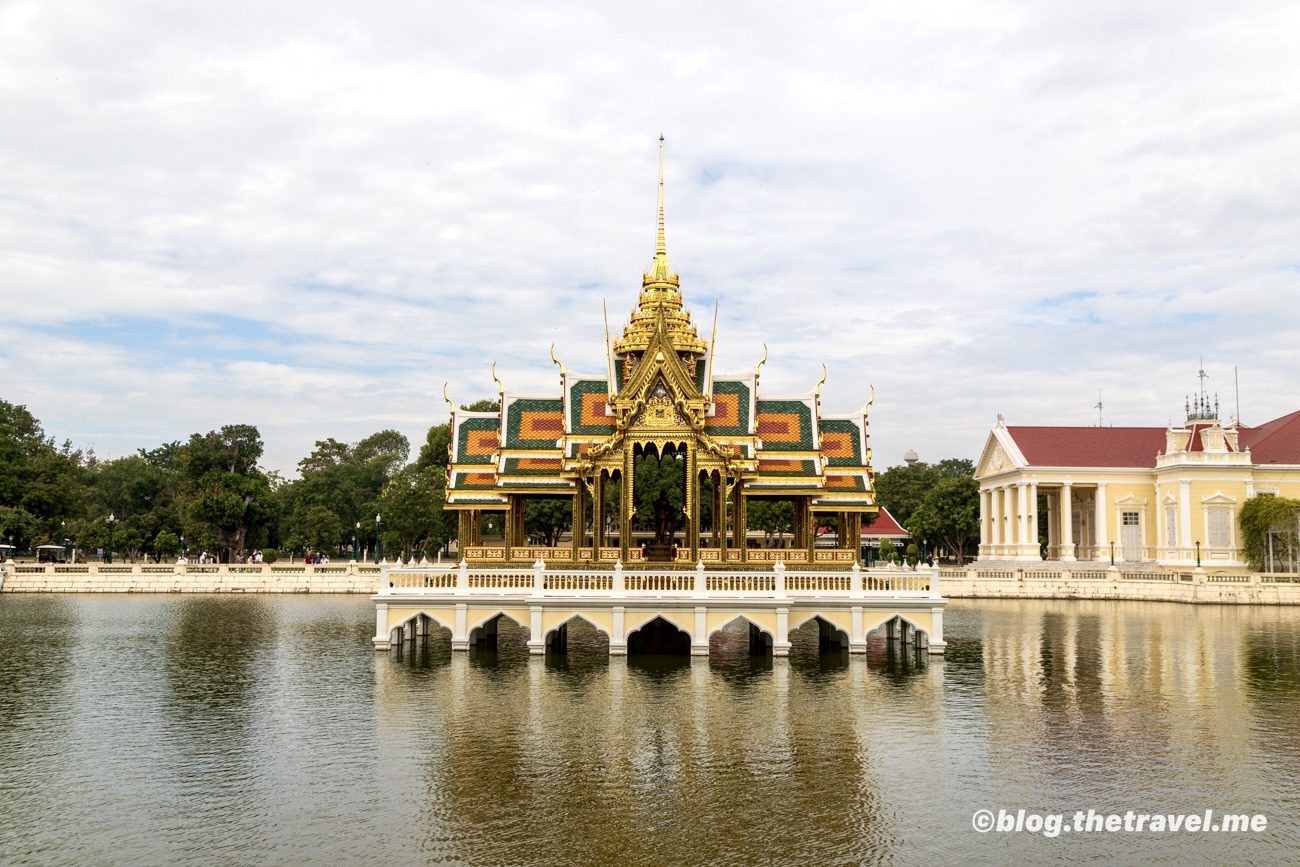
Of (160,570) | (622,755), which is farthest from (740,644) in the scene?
(160,570)

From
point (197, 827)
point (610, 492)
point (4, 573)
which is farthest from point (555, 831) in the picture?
point (4, 573)

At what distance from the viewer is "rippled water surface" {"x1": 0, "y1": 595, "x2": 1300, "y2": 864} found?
38.5 feet

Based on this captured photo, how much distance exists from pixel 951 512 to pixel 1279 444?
78.3 ft

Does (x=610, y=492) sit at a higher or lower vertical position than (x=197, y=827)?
higher

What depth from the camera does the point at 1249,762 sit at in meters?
15.5

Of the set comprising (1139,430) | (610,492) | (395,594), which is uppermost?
(1139,430)

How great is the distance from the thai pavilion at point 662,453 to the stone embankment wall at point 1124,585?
2803 cm

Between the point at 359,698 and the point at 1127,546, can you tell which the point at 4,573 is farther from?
the point at 1127,546

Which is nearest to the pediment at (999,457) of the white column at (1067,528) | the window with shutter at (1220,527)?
the white column at (1067,528)

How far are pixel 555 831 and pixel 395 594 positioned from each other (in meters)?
15.2

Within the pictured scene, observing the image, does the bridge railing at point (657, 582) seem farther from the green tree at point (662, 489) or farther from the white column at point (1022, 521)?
the white column at point (1022, 521)

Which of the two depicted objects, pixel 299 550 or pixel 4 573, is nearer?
pixel 4 573

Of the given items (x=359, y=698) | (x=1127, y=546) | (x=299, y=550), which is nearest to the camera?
(x=359, y=698)

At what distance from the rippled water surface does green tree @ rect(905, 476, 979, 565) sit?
5279 cm
